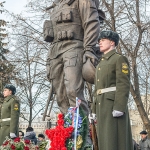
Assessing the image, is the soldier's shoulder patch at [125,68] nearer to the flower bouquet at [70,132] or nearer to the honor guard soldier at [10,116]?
the flower bouquet at [70,132]

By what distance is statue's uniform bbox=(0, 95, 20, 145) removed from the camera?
8523 millimetres

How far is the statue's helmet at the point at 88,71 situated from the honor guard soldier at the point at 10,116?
8.37 ft

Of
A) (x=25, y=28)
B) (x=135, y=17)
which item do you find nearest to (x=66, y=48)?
(x=135, y=17)

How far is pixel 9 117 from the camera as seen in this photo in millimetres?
8852

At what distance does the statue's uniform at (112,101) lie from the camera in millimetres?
5023

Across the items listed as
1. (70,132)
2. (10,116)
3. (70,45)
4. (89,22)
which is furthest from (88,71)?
(10,116)

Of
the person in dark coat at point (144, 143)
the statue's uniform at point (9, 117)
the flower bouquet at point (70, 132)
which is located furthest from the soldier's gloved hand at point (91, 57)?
the person in dark coat at point (144, 143)

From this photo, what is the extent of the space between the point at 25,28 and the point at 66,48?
641 inches

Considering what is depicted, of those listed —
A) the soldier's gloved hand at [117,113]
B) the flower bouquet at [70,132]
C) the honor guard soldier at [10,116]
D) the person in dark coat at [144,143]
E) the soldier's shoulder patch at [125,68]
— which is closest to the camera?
the soldier's gloved hand at [117,113]

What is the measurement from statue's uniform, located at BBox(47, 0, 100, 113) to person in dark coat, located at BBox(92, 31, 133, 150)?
1434mm

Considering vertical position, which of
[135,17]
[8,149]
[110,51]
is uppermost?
[135,17]

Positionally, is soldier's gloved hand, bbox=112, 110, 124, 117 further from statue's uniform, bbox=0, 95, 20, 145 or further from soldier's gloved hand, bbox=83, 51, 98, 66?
statue's uniform, bbox=0, 95, 20, 145

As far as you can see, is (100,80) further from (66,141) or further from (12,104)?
(12,104)

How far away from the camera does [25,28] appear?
23.0 m
